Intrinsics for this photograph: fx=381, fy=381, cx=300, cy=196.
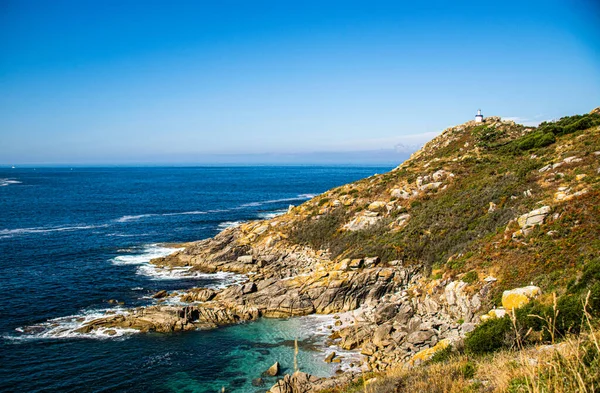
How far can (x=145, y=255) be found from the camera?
56406 mm

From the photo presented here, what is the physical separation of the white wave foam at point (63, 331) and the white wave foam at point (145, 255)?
1804 cm

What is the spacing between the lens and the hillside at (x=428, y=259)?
75.0ft

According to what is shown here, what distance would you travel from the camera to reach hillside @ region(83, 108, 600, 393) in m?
22.9

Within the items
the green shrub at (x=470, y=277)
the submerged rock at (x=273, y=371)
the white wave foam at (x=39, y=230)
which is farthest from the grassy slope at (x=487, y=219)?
the white wave foam at (x=39, y=230)

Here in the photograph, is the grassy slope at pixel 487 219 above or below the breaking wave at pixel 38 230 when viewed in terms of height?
above

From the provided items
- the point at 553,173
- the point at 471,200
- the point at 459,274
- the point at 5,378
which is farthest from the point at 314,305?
the point at 553,173

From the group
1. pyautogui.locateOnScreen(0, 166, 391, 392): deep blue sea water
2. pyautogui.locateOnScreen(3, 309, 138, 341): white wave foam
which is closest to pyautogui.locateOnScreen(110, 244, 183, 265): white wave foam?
pyautogui.locateOnScreen(0, 166, 391, 392): deep blue sea water

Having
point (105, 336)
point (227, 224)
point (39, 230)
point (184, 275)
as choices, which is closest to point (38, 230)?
point (39, 230)

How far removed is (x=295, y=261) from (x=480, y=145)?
39928 millimetres

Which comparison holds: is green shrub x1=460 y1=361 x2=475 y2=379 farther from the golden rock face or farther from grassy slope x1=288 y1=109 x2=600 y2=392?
the golden rock face

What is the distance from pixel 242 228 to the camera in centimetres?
5888

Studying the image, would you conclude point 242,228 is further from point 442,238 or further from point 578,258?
point 578,258

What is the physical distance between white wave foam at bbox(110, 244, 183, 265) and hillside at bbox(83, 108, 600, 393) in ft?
9.65

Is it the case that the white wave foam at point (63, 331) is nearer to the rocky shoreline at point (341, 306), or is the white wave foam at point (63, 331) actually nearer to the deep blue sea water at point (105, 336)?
the deep blue sea water at point (105, 336)
